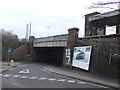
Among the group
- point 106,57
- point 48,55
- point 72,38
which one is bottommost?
point 48,55

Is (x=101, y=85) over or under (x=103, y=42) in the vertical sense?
under

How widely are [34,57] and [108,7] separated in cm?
3991

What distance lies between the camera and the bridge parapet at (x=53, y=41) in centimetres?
3390

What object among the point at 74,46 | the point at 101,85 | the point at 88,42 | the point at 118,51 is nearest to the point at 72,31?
the point at 74,46

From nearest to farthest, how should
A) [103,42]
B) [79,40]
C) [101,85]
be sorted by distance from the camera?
[101,85], [103,42], [79,40]

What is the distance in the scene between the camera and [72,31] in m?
30.2

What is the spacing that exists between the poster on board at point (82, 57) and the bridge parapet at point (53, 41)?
5.48 meters

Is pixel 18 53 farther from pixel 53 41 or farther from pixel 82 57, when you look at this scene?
pixel 82 57

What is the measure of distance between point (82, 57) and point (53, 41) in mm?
13900

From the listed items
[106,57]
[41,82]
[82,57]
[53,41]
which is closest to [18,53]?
[53,41]

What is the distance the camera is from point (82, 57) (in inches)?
1009

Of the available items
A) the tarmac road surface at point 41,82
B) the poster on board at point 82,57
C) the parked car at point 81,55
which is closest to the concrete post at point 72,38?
the poster on board at point 82,57

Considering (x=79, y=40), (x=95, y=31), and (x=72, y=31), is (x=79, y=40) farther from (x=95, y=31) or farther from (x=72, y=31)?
(x=95, y=31)

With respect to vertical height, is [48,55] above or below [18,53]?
below
